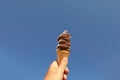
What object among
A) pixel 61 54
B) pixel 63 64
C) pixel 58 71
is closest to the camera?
pixel 58 71

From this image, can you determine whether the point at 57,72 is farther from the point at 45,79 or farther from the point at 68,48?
the point at 68,48

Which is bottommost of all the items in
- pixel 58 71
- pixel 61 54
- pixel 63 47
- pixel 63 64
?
pixel 58 71

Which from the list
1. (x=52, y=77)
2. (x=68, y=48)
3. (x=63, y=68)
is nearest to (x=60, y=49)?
(x=68, y=48)

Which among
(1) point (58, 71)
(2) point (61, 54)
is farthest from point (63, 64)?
(2) point (61, 54)

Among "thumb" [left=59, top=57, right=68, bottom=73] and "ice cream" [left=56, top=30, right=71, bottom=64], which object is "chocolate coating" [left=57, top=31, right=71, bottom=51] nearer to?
"ice cream" [left=56, top=30, right=71, bottom=64]

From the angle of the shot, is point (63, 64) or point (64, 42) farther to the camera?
point (64, 42)

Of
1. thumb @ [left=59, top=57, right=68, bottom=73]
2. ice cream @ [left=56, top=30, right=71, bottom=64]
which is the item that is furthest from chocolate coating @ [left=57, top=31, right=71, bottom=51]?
thumb @ [left=59, top=57, right=68, bottom=73]

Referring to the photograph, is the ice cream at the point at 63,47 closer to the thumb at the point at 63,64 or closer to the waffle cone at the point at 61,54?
the waffle cone at the point at 61,54

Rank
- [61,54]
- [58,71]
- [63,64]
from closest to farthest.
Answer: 1. [58,71]
2. [63,64]
3. [61,54]

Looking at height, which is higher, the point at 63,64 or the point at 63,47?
the point at 63,47

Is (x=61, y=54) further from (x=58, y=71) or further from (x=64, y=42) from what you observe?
(x=58, y=71)
